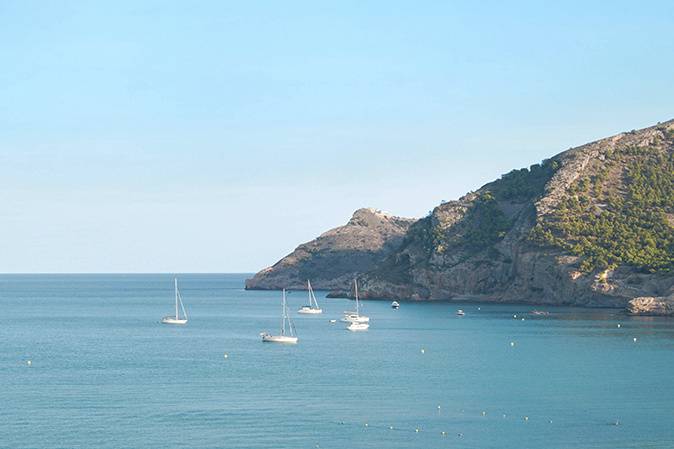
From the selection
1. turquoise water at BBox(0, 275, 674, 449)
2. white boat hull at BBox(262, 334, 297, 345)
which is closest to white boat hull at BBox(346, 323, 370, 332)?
turquoise water at BBox(0, 275, 674, 449)

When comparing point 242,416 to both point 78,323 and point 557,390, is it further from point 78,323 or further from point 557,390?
point 78,323

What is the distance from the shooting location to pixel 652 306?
182625mm

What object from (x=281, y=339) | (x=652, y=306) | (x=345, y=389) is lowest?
(x=345, y=389)

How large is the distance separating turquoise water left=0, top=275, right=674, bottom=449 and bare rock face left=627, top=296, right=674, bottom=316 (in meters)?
22.5

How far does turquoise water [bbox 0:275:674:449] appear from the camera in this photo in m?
74.2

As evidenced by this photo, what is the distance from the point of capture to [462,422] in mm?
79125

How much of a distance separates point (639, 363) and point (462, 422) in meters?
41.9

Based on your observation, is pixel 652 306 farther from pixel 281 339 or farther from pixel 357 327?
pixel 281 339

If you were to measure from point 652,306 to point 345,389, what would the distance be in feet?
334

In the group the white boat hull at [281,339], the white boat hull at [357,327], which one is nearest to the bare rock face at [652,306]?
the white boat hull at [357,327]

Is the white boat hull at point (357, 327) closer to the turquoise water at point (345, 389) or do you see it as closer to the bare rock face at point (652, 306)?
the turquoise water at point (345, 389)

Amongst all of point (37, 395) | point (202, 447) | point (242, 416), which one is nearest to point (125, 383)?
point (37, 395)

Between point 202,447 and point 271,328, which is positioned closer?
point 202,447

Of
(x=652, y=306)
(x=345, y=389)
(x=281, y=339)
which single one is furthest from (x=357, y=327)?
(x=345, y=389)
